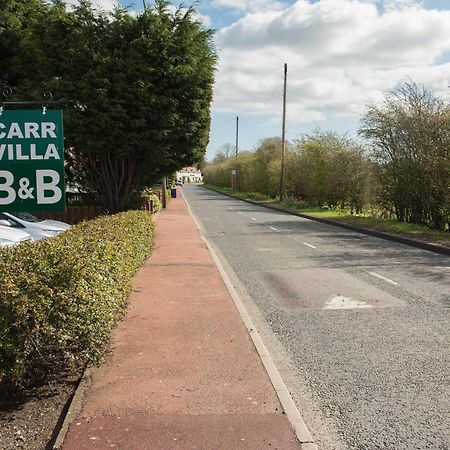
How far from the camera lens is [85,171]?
55.6ft

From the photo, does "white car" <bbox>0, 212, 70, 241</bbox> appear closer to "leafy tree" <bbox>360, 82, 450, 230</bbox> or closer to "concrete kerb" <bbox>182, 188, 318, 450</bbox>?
"concrete kerb" <bbox>182, 188, 318, 450</bbox>

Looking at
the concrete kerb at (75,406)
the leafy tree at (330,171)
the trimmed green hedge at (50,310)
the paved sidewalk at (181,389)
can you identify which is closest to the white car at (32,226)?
the paved sidewalk at (181,389)

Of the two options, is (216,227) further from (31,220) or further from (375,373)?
(375,373)

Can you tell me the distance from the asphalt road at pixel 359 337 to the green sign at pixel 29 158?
295cm

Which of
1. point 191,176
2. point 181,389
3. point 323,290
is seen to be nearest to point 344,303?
point 323,290

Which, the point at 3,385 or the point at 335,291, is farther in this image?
the point at 335,291

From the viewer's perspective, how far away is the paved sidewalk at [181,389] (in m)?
3.53

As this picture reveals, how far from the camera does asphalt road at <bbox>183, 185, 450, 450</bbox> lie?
3.93 meters

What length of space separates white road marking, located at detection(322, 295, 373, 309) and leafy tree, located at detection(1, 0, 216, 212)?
799cm

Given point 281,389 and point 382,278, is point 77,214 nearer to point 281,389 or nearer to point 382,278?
point 382,278

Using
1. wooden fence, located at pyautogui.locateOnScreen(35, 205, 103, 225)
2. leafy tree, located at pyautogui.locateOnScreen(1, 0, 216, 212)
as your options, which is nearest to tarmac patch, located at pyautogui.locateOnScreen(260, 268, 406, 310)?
leafy tree, located at pyautogui.locateOnScreen(1, 0, 216, 212)

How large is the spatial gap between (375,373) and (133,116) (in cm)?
1103

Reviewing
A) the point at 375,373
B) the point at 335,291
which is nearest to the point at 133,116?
the point at 335,291

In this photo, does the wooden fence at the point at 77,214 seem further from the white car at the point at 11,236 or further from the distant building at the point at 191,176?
the distant building at the point at 191,176
